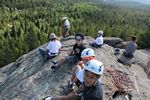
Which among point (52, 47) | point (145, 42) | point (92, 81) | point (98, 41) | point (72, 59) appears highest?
point (92, 81)

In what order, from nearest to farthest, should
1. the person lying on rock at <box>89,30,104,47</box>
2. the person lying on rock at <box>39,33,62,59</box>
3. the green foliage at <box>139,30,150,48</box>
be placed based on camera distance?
1. the person lying on rock at <box>39,33,62,59</box>
2. the person lying on rock at <box>89,30,104,47</box>
3. the green foliage at <box>139,30,150,48</box>

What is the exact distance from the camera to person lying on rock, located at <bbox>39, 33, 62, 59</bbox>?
16112 millimetres

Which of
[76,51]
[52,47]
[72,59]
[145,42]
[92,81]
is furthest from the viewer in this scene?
[145,42]

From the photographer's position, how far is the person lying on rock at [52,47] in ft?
52.9

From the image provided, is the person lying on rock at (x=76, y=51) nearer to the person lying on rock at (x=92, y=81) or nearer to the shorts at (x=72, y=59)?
the shorts at (x=72, y=59)

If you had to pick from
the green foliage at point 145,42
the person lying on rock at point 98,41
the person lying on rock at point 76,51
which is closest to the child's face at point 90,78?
the person lying on rock at point 76,51

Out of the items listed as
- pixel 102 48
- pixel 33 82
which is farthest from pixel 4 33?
pixel 33 82

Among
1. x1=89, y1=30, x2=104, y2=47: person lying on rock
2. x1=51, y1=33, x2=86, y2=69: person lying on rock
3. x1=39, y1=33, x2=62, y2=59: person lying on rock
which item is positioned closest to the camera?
x1=51, y1=33, x2=86, y2=69: person lying on rock

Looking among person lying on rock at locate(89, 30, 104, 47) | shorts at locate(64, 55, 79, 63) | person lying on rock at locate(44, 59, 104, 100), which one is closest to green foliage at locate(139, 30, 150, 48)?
person lying on rock at locate(89, 30, 104, 47)

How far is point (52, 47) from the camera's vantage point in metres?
16.3

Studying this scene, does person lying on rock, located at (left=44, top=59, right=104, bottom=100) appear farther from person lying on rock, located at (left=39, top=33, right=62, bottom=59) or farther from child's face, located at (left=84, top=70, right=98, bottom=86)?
person lying on rock, located at (left=39, top=33, right=62, bottom=59)

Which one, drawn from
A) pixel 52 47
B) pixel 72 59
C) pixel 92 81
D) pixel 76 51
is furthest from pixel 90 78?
pixel 52 47

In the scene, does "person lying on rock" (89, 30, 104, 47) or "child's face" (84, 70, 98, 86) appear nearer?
"child's face" (84, 70, 98, 86)

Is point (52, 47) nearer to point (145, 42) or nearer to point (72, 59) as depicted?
point (72, 59)
